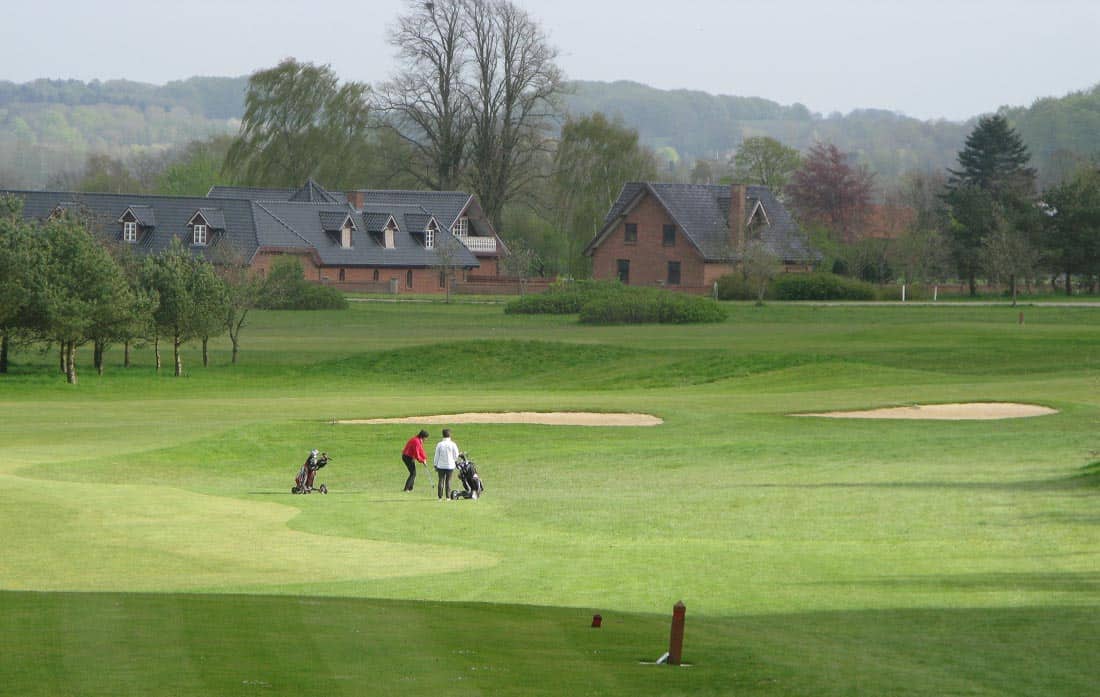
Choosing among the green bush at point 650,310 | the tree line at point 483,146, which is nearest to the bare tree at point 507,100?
the tree line at point 483,146

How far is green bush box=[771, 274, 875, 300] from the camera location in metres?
96.8

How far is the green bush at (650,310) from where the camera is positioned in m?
80.2

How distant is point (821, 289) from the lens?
96750 millimetres

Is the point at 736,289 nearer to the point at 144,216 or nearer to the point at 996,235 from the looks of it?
the point at 996,235

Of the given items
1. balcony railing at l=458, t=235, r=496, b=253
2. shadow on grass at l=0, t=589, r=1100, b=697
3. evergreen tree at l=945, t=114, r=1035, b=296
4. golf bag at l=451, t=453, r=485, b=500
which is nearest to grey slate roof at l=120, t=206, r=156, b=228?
balcony railing at l=458, t=235, r=496, b=253

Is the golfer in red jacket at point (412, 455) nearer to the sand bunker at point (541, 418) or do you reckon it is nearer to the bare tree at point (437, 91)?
the sand bunker at point (541, 418)

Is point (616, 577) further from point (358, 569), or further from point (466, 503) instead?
point (466, 503)

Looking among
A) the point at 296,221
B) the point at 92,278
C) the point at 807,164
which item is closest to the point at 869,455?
the point at 92,278

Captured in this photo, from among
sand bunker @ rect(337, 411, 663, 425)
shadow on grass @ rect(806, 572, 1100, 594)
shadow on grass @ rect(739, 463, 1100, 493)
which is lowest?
sand bunker @ rect(337, 411, 663, 425)

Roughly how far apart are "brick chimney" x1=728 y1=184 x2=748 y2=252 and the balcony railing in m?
23.9

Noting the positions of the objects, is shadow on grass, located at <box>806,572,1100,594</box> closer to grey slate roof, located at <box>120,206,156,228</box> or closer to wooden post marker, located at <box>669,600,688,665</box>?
wooden post marker, located at <box>669,600,688,665</box>

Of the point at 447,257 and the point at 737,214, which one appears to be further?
the point at 447,257

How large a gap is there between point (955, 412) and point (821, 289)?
55.0m

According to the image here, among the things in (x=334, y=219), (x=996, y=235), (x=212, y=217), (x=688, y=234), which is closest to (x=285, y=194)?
(x=334, y=219)
